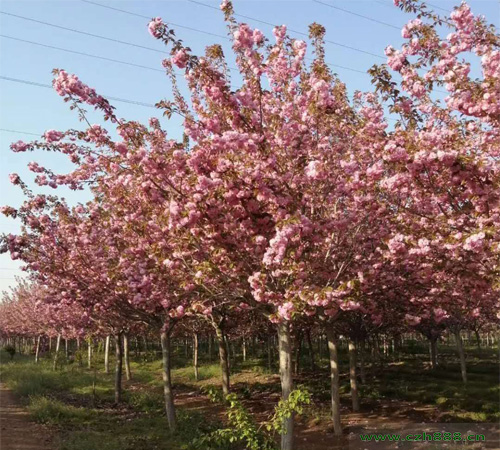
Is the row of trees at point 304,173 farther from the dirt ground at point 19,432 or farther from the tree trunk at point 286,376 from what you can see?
the dirt ground at point 19,432

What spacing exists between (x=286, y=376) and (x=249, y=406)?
497 inches

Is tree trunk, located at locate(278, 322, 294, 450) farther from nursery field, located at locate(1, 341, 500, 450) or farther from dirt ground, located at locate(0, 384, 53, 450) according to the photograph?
dirt ground, located at locate(0, 384, 53, 450)

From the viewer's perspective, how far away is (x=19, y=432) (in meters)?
14.7

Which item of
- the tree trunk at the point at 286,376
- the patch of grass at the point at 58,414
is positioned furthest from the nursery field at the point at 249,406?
the tree trunk at the point at 286,376

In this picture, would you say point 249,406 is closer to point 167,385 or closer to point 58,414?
point 167,385

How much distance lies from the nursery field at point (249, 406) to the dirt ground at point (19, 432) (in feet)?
0.73

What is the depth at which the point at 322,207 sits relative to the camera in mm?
9078

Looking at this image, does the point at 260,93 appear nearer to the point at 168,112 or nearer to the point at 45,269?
the point at 168,112

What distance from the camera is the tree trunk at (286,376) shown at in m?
8.80

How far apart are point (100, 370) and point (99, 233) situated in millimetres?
25688

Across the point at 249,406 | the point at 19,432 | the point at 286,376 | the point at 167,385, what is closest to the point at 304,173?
the point at 286,376


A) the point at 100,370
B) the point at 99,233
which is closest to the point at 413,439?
the point at 99,233

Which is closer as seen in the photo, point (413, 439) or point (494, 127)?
point (494, 127)

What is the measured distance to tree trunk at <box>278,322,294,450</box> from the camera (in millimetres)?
8797
